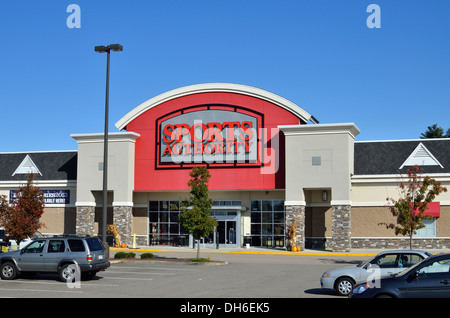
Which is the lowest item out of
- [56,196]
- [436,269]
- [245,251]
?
[245,251]

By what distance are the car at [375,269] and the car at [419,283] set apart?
135 inches

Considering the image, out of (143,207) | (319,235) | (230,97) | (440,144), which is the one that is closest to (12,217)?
(143,207)

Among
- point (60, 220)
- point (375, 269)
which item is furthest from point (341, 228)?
point (60, 220)

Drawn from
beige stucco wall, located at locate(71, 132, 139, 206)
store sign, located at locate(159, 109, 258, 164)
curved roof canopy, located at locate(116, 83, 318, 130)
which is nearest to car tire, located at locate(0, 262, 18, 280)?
beige stucco wall, located at locate(71, 132, 139, 206)

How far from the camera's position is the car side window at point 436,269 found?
12711 millimetres

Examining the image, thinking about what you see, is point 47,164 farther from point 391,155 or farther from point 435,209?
point 435,209

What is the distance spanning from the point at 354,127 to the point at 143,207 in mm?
17972

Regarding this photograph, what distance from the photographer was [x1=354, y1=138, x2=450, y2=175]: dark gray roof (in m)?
40.5

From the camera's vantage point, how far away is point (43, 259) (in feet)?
69.6

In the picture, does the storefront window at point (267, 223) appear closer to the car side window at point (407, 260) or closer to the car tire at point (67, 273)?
the car tire at point (67, 273)

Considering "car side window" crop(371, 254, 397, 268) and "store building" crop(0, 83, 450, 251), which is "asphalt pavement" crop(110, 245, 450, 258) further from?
"car side window" crop(371, 254, 397, 268)

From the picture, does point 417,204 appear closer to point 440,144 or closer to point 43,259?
point 440,144

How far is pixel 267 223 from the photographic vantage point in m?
43.0

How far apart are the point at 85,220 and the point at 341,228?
65.6 feet
